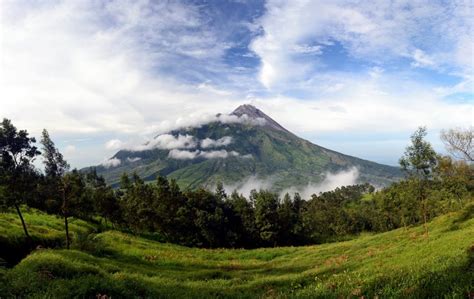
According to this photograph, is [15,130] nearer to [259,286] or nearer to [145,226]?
[259,286]

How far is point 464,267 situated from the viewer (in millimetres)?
10352

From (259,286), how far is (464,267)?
37.9 ft

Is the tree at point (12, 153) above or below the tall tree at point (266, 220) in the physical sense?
above

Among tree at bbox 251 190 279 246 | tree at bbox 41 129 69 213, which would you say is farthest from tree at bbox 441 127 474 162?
tree at bbox 41 129 69 213

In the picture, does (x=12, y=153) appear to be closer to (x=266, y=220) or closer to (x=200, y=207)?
(x=200, y=207)

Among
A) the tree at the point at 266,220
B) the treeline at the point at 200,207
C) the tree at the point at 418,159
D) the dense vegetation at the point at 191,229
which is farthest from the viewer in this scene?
the tree at the point at 266,220


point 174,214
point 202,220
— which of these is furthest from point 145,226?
point 202,220

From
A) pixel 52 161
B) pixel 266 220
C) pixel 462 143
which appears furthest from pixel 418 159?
pixel 52 161

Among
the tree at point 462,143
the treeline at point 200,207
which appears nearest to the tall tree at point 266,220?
the treeline at point 200,207

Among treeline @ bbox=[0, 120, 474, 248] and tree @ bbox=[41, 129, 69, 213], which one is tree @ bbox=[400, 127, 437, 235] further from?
tree @ bbox=[41, 129, 69, 213]

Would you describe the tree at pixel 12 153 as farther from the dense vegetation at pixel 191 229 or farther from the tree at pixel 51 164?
the tree at pixel 51 164

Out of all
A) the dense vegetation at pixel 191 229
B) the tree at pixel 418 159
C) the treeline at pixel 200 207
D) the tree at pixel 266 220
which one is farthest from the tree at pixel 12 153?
the tree at pixel 266 220

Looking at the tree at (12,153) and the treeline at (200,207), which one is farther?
the treeline at (200,207)

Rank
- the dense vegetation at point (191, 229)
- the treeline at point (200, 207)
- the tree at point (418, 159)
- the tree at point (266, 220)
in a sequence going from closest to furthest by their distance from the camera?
the dense vegetation at point (191, 229) → the tree at point (418, 159) → the treeline at point (200, 207) → the tree at point (266, 220)
